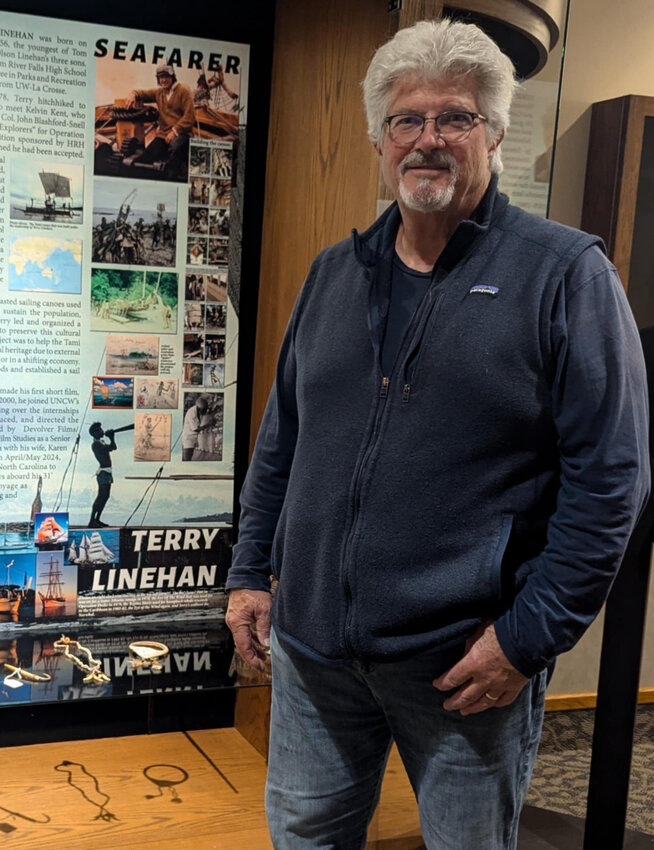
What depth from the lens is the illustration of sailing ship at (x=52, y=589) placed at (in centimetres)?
227

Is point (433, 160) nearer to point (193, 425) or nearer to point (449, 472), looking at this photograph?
point (449, 472)

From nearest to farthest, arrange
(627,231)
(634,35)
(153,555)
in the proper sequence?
1. (627,231)
2. (634,35)
3. (153,555)

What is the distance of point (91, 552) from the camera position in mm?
2307

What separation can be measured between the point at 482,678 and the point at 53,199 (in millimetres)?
1577

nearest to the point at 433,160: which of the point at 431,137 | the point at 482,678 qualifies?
the point at 431,137

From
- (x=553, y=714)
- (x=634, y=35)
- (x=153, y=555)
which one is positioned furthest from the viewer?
(x=553, y=714)

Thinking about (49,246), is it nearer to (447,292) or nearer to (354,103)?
(354,103)

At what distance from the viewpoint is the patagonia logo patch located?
1167 mm

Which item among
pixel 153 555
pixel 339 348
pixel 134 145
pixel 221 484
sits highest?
pixel 134 145

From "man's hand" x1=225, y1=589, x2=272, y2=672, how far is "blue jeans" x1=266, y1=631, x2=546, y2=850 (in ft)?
0.25

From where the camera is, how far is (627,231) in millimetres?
2088

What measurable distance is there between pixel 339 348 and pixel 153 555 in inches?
49.6

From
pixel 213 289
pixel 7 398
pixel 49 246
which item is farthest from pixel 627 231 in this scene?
pixel 7 398

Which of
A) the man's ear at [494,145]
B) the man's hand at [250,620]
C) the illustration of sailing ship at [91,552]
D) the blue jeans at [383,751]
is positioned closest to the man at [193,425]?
the illustration of sailing ship at [91,552]
